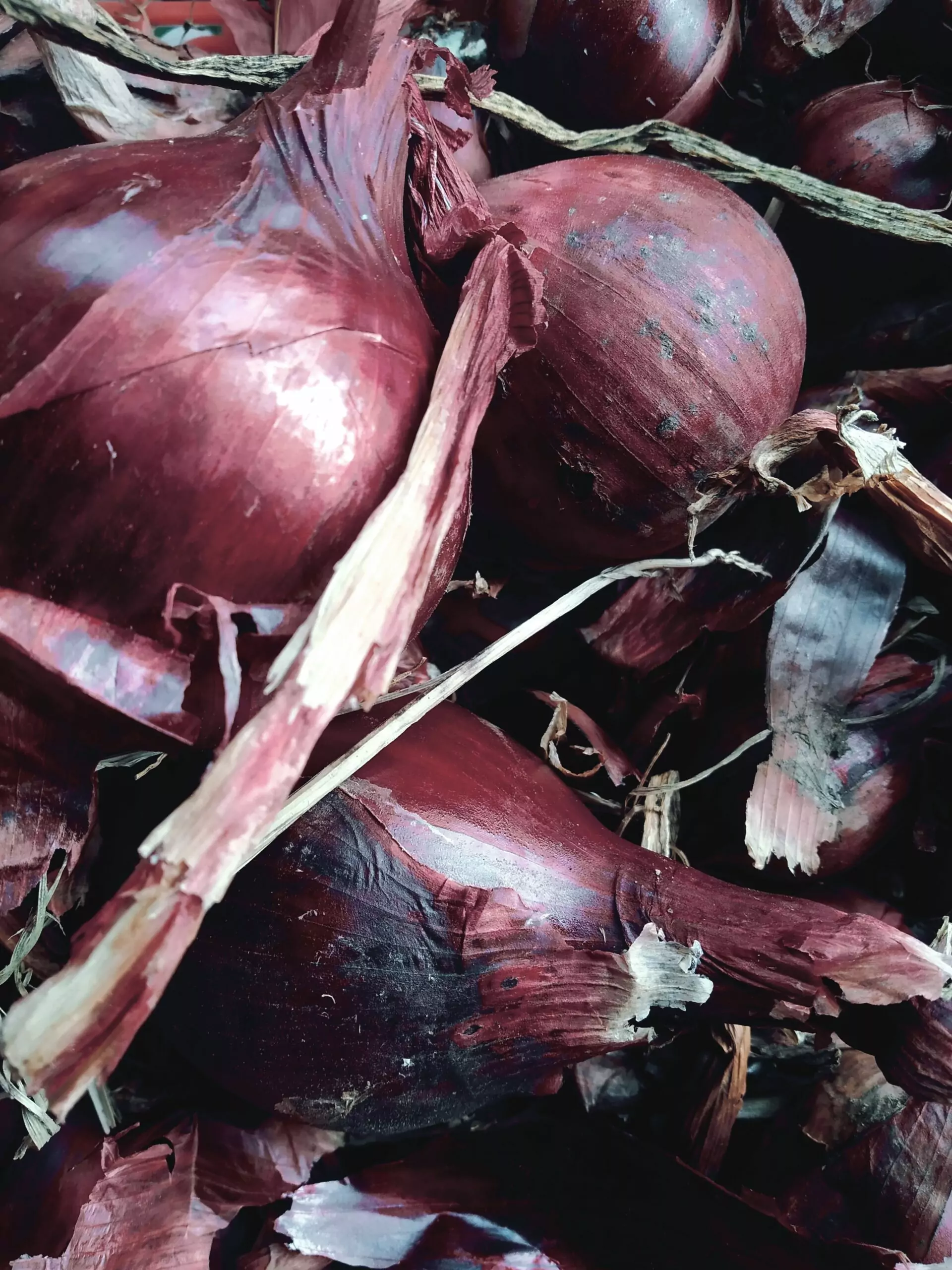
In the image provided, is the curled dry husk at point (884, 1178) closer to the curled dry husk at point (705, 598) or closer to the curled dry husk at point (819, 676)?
the curled dry husk at point (819, 676)

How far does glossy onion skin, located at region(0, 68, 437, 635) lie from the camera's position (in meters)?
0.41

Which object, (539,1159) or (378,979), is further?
(539,1159)

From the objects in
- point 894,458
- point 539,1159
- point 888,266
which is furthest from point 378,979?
point 888,266

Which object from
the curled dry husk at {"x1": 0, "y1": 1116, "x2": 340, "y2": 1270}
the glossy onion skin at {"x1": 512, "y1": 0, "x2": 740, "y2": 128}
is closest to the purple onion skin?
the glossy onion skin at {"x1": 512, "y1": 0, "x2": 740, "y2": 128}

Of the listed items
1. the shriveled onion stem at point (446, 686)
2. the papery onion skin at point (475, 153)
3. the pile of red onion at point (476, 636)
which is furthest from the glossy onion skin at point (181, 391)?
the papery onion skin at point (475, 153)

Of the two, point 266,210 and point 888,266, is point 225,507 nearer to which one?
point 266,210

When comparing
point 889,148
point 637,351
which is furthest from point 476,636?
point 889,148

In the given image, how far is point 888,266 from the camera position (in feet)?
2.75

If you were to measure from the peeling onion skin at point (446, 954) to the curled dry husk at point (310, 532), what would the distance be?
15 cm

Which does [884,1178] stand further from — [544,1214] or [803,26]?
[803,26]

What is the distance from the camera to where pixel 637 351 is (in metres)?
0.61

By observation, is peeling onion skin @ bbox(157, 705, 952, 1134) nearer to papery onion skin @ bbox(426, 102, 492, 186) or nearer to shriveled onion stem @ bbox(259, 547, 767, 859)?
shriveled onion stem @ bbox(259, 547, 767, 859)

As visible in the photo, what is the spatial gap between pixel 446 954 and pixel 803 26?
2.92 ft

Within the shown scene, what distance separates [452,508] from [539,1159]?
529 mm
